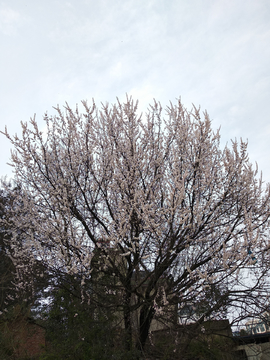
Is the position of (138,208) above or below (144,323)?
above

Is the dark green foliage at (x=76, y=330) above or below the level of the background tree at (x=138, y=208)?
below

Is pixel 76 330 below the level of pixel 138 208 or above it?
below

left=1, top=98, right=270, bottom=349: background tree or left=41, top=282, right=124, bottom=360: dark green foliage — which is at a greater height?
left=1, top=98, right=270, bottom=349: background tree

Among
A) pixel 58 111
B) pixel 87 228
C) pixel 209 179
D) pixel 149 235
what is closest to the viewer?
pixel 149 235

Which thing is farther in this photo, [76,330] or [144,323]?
[76,330]

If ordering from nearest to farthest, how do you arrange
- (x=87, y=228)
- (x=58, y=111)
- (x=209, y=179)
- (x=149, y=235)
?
(x=149, y=235), (x=209, y=179), (x=87, y=228), (x=58, y=111)

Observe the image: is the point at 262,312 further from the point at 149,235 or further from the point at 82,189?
the point at 82,189

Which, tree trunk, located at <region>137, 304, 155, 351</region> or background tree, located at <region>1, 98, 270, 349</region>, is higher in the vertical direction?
background tree, located at <region>1, 98, 270, 349</region>

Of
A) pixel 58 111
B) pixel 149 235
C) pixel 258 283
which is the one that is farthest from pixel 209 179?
pixel 58 111

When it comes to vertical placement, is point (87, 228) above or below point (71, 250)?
above

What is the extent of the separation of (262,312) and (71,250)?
184 inches

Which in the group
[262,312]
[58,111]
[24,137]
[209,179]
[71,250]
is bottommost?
[262,312]

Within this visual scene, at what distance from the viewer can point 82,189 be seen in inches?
298

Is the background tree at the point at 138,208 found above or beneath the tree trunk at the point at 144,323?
above
